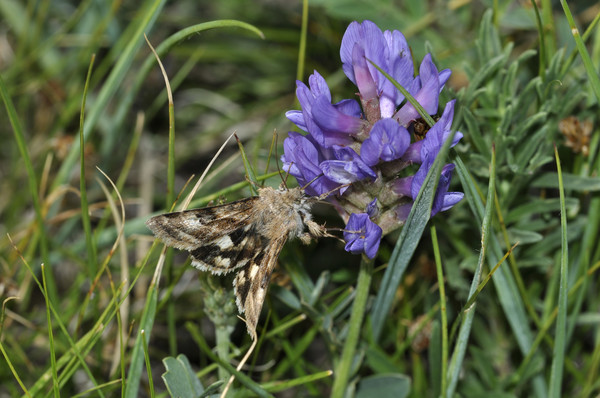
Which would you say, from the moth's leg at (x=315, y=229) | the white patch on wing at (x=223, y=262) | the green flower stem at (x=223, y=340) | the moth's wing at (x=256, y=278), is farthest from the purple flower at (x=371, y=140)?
the green flower stem at (x=223, y=340)

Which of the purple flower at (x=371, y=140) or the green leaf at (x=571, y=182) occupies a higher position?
the purple flower at (x=371, y=140)

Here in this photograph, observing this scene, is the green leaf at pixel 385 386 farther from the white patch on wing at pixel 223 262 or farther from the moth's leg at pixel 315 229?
the white patch on wing at pixel 223 262

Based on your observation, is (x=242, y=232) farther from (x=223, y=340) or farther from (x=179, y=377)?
(x=179, y=377)

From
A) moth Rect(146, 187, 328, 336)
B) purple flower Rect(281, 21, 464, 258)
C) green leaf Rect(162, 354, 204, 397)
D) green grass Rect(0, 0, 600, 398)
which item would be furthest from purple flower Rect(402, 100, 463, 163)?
→ green leaf Rect(162, 354, 204, 397)

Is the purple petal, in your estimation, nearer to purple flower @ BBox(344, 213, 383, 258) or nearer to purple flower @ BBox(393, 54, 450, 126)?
purple flower @ BBox(393, 54, 450, 126)

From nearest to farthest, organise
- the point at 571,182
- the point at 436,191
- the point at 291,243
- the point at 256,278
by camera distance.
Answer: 1. the point at 436,191
2. the point at 256,278
3. the point at 291,243
4. the point at 571,182

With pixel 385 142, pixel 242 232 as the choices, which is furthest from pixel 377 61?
pixel 242 232

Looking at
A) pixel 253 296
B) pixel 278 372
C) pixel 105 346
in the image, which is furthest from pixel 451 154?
pixel 105 346
